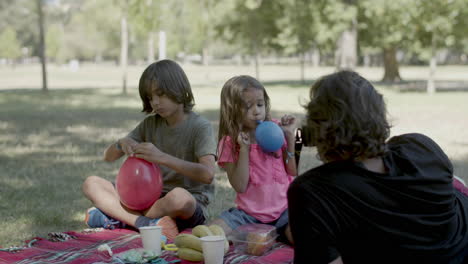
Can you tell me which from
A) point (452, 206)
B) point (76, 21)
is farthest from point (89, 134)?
point (76, 21)

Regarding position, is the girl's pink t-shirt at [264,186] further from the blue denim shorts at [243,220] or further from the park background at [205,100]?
the park background at [205,100]

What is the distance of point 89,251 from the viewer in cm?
384

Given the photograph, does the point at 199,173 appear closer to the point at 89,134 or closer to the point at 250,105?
the point at 250,105

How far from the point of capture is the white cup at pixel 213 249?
130 inches

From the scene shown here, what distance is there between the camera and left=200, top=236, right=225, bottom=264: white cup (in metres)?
3.30

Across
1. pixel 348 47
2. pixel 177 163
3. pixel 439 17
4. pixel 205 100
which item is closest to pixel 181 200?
pixel 177 163

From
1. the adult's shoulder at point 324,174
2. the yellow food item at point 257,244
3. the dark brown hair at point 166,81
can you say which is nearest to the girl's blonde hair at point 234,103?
the dark brown hair at point 166,81

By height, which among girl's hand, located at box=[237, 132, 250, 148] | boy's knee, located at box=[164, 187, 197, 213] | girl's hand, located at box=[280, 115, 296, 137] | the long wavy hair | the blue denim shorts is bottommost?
the blue denim shorts

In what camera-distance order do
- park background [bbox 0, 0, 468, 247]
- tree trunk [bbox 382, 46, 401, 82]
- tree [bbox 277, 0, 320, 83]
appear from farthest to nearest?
tree trunk [bbox 382, 46, 401, 82] < tree [bbox 277, 0, 320, 83] < park background [bbox 0, 0, 468, 247]

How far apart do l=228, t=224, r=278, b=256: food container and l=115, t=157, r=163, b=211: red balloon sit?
2.06 ft

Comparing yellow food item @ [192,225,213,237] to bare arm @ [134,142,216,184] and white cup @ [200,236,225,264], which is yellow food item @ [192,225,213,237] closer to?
white cup @ [200,236,225,264]

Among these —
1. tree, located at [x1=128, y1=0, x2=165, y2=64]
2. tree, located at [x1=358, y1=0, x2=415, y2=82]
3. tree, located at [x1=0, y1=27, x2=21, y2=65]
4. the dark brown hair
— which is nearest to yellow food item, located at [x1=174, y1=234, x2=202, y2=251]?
the dark brown hair

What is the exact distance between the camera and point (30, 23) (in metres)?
83.5

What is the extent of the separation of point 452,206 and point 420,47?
26.1 meters
